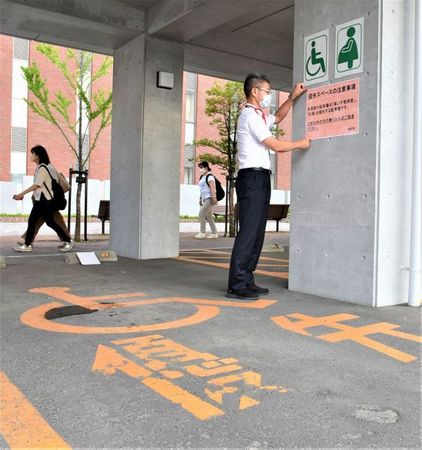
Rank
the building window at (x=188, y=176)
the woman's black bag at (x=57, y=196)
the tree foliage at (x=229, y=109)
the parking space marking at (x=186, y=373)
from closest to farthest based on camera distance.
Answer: the parking space marking at (x=186, y=373) < the woman's black bag at (x=57, y=196) < the tree foliage at (x=229, y=109) < the building window at (x=188, y=176)

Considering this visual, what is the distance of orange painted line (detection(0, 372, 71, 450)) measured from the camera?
200cm

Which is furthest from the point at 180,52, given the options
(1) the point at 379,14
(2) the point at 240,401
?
(2) the point at 240,401

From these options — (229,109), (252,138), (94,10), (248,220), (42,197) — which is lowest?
(248,220)

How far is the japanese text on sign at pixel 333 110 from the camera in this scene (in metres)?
4.81

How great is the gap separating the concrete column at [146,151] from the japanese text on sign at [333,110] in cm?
384

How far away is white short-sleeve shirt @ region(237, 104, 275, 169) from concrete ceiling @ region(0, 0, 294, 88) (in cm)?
277

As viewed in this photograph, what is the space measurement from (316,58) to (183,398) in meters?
3.92

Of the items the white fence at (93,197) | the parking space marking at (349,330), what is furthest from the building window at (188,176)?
the parking space marking at (349,330)

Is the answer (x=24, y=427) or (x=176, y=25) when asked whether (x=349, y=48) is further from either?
(x=24, y=427)

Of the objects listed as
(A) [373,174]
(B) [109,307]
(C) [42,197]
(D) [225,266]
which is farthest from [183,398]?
(C) [42,197]

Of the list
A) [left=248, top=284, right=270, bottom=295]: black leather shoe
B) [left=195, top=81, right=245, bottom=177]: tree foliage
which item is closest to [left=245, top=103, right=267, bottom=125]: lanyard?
[left=248, top=284, right=270, bottom=295]: black leather shoe

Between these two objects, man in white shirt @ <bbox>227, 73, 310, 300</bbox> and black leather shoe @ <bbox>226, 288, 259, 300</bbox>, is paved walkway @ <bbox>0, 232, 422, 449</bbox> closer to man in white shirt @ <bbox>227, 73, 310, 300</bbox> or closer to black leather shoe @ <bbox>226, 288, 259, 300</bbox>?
black leather shoe @ <bbox>226, 288, 259, 300</bbox>

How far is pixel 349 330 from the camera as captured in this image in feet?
12.4

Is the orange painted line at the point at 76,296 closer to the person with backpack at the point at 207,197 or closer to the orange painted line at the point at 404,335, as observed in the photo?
the orange painted line at the point at 404,335
